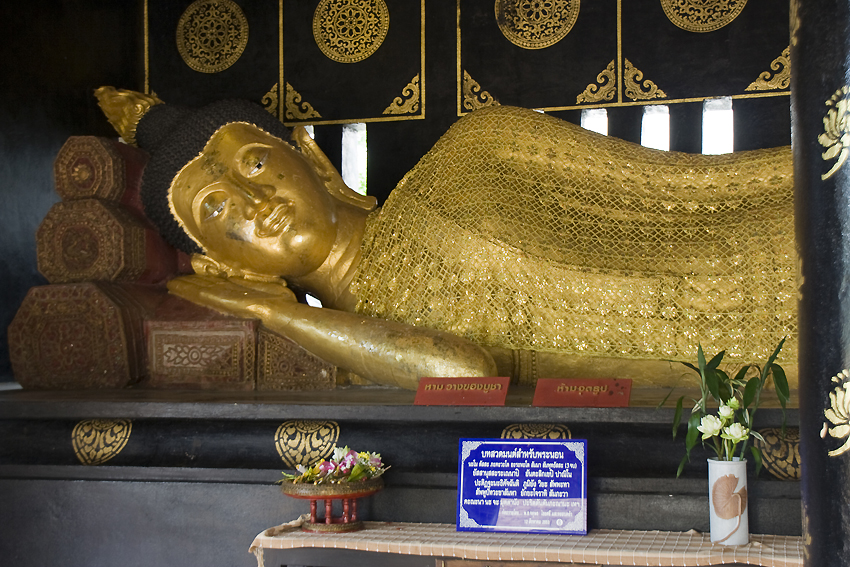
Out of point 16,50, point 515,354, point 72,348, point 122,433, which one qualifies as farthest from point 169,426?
point 16,50

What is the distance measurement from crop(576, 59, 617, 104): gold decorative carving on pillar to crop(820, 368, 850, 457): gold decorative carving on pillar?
295 cm

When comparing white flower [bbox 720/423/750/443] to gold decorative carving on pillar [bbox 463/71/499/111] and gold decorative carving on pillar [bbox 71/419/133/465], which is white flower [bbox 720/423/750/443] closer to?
gold decorative carving on pillar [bbox 71/419/133/465]

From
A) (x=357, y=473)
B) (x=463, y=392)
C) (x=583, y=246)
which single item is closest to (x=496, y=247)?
(x=583, y=246)

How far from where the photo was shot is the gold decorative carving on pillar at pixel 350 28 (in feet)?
14.2

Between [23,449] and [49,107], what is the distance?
1.78 metres

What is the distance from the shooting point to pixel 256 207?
11.3 feet

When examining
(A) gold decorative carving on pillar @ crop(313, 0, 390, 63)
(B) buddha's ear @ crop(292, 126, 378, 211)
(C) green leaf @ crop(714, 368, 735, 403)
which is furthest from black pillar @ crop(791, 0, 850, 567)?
(A) gold decorative carving on pillar @ crop(313, 0, 390, 63)

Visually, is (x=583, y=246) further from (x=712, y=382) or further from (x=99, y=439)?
(x=99, y=439)

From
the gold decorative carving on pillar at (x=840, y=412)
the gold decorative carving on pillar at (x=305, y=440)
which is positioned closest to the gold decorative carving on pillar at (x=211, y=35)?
the gold decorative carving on pillar at (x=305, y=440)

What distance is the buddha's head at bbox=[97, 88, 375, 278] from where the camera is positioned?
11.4 feet

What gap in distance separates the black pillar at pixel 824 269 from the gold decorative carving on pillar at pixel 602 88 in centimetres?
271

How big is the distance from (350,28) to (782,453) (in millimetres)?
3049

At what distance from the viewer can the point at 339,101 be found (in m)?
4.35

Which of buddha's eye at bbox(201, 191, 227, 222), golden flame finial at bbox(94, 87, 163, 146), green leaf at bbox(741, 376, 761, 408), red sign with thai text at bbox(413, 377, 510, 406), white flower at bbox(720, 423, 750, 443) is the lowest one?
white flower at bbox(720, 423, 750, 443)
